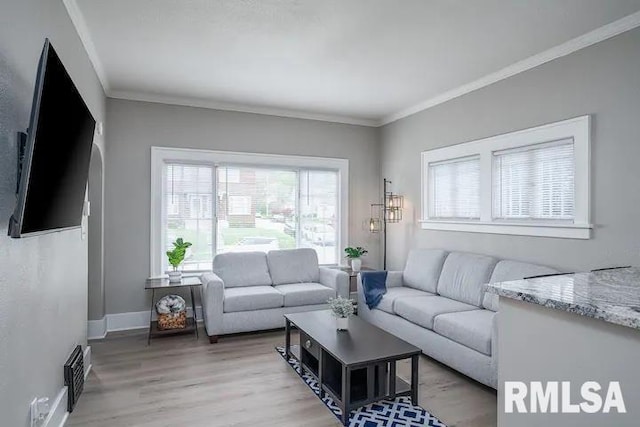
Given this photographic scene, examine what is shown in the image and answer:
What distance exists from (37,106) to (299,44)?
2.24 meters

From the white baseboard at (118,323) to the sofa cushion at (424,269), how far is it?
3.20m

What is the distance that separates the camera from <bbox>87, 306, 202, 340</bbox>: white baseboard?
427cm

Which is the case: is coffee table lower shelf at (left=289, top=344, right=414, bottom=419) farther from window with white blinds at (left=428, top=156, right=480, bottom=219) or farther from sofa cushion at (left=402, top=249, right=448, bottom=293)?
window with white blinds at (left=428, top=156, right=480, bottom=219)

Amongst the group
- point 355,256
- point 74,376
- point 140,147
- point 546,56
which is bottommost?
point 74,376

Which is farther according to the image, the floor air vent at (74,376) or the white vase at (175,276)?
→ the white vase at (175,276)

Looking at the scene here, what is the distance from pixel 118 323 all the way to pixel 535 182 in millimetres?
4725

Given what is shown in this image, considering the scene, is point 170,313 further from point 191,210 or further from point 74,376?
point 74,376

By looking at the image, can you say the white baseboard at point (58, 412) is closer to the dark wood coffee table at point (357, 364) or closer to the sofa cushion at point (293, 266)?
the dark wood coffee table at point (357, 364)

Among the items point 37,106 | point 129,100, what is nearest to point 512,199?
point 37,106

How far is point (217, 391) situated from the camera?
9.86 feet

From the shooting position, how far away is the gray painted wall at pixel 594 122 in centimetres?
286

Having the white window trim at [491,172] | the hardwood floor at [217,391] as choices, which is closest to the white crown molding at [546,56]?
the white window trim at [491,172]

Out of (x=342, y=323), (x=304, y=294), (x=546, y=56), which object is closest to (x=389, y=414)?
(x=342, y=323)

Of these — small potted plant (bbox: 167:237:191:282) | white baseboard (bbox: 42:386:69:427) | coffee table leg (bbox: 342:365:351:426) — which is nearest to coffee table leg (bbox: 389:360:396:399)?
coffee table leg (bbox: 342:365:351:426)
